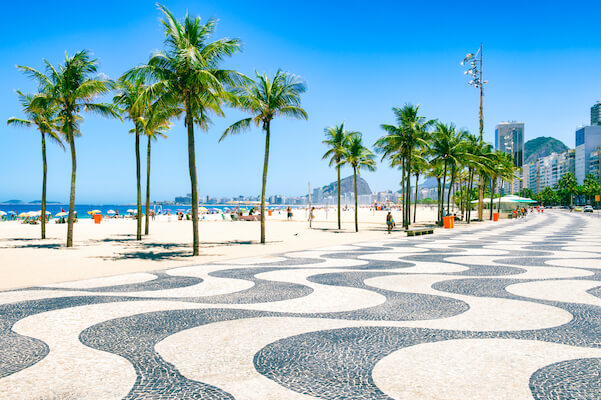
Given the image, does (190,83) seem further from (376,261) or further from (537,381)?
(537,381)

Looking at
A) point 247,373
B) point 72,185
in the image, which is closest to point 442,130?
point 72,185

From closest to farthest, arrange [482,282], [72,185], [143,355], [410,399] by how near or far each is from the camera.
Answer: [410,399] → [143,355] → [482,282] → [72,185]

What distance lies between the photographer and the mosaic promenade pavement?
12.1 ft

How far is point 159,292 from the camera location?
26.3 ft

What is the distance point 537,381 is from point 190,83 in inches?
517

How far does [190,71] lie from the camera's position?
557 inches

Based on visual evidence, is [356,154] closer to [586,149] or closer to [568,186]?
[568,186]

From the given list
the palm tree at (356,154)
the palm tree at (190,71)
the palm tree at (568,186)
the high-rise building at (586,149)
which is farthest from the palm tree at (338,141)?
the high-rise building at (586,149)

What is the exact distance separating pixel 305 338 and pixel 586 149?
22706 cm

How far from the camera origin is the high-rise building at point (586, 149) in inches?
7431

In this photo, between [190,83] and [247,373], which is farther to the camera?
[190,83]

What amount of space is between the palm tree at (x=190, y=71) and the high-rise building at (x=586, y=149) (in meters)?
214

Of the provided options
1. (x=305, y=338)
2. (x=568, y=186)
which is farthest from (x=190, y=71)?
(x=568, y=186)

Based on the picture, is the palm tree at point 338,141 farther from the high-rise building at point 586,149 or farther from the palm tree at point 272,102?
the high-rise building at point 586,149
